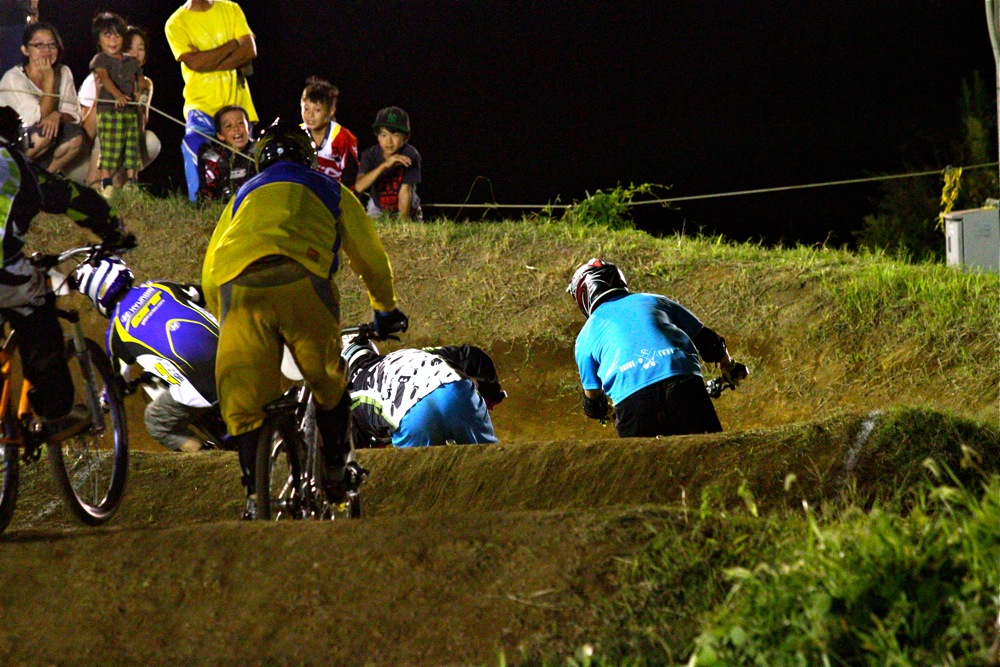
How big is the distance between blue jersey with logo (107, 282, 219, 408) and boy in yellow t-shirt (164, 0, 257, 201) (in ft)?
17.8

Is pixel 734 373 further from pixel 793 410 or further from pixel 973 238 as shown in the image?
pixel 973 238

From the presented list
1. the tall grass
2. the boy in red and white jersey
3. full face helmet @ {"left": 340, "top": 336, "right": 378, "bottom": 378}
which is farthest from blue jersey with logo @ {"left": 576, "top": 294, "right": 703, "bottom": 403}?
the boy in red and white jersey

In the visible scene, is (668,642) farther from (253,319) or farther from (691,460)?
(691,460)

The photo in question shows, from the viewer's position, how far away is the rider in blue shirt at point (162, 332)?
22.8ft

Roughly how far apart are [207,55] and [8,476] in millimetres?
7547

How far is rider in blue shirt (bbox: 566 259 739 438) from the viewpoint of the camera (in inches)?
277

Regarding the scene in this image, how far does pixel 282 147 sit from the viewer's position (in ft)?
18.1

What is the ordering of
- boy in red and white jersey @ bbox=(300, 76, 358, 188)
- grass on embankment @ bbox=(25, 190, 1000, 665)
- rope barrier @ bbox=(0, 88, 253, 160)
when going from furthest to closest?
1. boy in red and white jersey @ bbox=(300, 76, 358, 188)
2. rope barrier @ bbox=(0, 88, 253, 160)
3. grass on embankment @ bbox=(25, 190, 1000, 665)

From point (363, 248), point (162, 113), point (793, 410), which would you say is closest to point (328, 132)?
point (162, 113)

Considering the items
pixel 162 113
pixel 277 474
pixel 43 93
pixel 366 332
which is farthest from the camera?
pixel 162 113

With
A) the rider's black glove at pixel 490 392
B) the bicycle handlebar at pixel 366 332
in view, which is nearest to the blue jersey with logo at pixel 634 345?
the rider's black glove at pixel 490 392

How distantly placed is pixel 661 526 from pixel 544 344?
781 cm

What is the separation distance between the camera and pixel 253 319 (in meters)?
5.12

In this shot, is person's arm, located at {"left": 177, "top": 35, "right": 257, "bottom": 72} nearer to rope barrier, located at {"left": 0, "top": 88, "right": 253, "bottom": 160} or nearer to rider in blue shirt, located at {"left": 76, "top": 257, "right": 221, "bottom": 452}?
rope barrier, located at {"left": 0, "top": 88, "right": 253, "bottom": 160}
